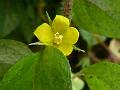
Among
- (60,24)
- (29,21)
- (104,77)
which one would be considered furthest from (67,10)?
(29,21)

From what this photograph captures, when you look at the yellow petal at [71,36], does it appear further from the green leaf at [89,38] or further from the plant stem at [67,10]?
the green leaf at [89,38]

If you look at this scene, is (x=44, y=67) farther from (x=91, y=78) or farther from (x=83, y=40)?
(x=83, y=40)

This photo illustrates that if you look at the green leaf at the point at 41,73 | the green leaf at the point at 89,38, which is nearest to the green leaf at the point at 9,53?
the green leaf at the point at 41,73

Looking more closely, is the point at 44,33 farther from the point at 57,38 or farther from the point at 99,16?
the point at 99,16

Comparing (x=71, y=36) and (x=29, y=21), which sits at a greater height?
(x=71, y=36)

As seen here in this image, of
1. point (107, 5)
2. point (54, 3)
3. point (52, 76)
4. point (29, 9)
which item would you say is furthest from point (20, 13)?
point (52, 76)

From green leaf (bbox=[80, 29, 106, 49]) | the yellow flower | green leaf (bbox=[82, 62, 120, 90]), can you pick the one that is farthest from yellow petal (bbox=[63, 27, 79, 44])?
green leaf (bbox=[80, 29, 106, 49])

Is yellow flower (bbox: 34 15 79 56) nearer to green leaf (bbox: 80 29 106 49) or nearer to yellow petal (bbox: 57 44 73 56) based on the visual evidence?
yellow petal (bbox: 57 44 73 56)
